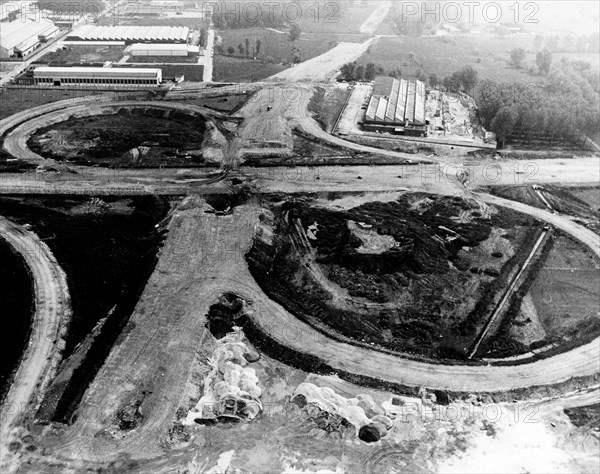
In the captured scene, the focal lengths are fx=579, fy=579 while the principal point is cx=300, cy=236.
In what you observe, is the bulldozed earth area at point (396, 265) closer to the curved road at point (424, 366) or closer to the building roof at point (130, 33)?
the curved road at point (424, 366)

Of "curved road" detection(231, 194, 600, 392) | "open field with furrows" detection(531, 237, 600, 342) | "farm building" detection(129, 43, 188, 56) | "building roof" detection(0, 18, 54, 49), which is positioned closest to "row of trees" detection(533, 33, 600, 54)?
"farm building" detection(129, 43, 188, 56)

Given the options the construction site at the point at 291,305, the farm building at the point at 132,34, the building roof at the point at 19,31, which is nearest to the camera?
the construction site at the point at 291,305

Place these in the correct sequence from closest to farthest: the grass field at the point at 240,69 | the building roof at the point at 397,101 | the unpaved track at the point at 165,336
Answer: the unpaved track at the point at 165,336
the building roof at the point at 397,101
the grass field at the point at 240,69

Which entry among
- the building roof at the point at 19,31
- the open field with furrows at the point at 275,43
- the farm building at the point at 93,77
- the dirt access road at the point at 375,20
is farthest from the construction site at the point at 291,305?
the dirt access road at the point at 375,20

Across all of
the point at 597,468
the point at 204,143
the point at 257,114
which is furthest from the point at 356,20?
the point at 597,468

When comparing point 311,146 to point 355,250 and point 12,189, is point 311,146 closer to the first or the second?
point 355,250

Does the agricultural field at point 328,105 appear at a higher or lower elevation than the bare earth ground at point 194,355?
higher
